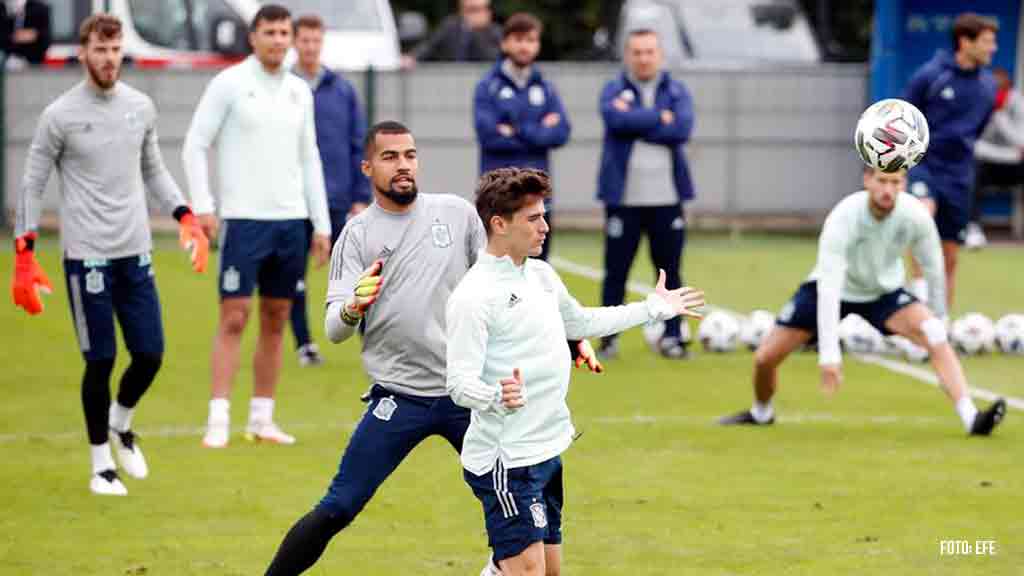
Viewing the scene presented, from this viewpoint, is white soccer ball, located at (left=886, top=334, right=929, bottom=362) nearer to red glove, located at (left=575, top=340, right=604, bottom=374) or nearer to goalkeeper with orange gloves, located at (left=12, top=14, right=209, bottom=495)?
goalkeeper with orange gloves, located at (left=12, top=14, right=209, bottom=495)

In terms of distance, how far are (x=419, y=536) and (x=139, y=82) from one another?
47.6ft

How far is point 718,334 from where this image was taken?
1481cm

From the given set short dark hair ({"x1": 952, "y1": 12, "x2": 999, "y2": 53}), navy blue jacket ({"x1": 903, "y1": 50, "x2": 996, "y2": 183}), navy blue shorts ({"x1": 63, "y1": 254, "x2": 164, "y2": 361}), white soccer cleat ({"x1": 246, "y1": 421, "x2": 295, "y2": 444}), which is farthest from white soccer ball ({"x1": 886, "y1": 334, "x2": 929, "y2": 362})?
navy blue shorts ({"x1": 63, "y1": 254, "x2": 164, "y2": 361})

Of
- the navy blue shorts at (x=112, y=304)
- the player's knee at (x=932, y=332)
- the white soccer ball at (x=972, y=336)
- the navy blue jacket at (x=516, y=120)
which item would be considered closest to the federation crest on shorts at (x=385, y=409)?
the navy blue shorts at (x=112, y=304)

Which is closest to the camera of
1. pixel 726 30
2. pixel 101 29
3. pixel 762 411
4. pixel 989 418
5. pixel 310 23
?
pixel 101 29

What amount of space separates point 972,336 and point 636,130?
9.58ft

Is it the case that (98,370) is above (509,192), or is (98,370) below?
below

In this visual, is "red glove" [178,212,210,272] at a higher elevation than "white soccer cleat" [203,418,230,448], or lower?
higher

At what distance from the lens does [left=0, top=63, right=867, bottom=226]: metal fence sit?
22547 mm

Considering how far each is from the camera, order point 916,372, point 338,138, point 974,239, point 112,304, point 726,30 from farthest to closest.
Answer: point 726,30
point 974,239
point 916,372
point 338,138
point 112,304

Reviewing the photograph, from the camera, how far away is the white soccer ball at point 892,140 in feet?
31.4

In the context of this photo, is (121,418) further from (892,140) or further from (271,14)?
(892,140)

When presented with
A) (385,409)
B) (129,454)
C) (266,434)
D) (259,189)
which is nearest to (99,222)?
(129,454)

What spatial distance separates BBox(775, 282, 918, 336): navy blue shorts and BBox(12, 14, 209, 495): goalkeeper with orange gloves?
144 inches
